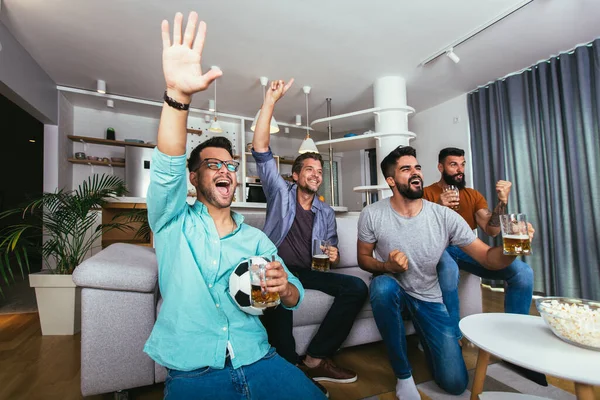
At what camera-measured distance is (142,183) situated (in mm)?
5129

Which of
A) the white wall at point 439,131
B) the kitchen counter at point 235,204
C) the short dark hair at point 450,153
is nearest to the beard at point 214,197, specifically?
the short dark hair at point 450,153

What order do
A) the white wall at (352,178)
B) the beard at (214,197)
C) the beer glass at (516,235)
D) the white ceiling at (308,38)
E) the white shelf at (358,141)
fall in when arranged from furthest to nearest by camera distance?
the white wall at (352,178)
the white shelf at (358,141)
the white ceiling at (308,38)
the beer glass at (516,235)
the beard at (214,197)

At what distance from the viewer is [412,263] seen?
5.42ft

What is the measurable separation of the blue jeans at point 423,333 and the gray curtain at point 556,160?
99.3 inches

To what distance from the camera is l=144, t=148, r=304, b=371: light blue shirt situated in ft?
3.05

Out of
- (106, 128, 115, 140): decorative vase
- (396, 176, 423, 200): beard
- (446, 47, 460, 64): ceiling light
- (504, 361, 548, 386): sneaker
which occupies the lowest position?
(504, 361, 548, 386): sneaker

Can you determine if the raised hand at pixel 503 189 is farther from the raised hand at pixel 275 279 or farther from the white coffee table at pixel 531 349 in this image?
the raised hand at pixel 275 279

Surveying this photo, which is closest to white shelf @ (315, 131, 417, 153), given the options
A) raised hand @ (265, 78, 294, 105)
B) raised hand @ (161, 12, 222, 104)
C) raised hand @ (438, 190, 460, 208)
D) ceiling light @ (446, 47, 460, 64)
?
ceiling light @ (446, 47, 460, 64)

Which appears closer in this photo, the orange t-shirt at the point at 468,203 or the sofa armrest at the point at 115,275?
the sofa armrest at the point at 115,275

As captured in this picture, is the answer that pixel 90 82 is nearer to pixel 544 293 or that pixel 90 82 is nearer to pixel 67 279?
pixel 67 279

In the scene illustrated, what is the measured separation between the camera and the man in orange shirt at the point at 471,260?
1.74 metres

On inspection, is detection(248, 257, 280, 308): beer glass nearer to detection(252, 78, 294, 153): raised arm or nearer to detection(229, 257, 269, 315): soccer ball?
detection(229, 257, 269, 315): soccer ball

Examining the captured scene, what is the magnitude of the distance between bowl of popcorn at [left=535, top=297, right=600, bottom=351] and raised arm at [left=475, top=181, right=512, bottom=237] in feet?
3.23

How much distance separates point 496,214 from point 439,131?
332cm
